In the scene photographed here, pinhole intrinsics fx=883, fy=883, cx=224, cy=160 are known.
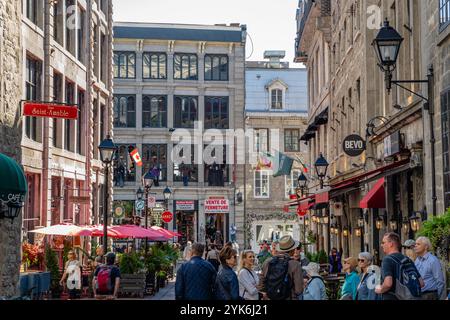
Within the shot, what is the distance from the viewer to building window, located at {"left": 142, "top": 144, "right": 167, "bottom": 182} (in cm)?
6511

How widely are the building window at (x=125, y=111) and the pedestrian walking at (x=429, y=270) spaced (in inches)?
2168

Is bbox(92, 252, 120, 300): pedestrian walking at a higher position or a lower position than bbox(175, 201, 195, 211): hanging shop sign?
lower

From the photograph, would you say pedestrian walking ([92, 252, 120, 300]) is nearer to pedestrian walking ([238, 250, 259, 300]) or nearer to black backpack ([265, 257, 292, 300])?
pedestrian walking ([238, 250, 259, 300])

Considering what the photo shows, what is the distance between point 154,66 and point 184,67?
88.5 inches

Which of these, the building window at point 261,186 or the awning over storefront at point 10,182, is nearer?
the awning over storefront at point 10,182

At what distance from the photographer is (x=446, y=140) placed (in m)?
16.4

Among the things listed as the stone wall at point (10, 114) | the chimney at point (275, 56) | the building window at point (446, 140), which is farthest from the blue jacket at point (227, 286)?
the chimney at point (275, 56)

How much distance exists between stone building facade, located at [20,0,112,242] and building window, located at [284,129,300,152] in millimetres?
26907

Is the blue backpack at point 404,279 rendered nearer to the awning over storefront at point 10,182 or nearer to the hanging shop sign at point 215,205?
the awning over storefront at point 10,182

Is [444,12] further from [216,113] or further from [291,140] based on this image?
[291,140]

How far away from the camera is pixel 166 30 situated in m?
65.8

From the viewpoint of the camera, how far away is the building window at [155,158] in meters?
65.1

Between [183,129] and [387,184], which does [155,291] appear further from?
[183,129]

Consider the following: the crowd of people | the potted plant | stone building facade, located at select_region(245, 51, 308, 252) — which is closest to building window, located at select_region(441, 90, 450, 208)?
the crowd of people
